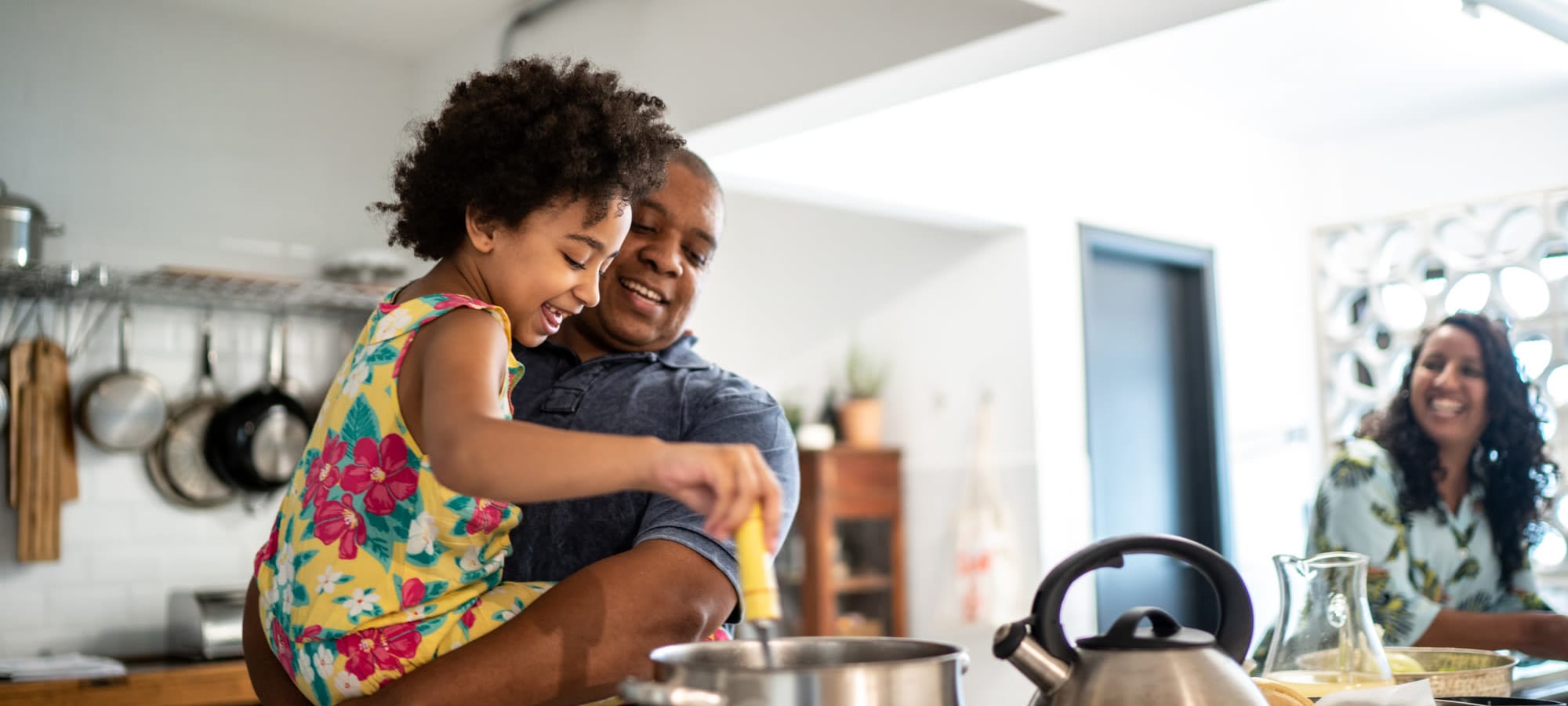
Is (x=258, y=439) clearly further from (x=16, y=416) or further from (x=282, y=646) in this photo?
(x=282, y=646)

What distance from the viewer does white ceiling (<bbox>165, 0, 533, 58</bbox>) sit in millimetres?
3674

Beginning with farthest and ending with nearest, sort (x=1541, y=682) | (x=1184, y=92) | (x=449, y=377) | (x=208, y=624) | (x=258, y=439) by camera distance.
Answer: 1. (x=1184, y=92)
2. (x=258, y=439)
3. (x=208, y=624)
4. (x=1541, y=682)
5. (x=449, y=377)

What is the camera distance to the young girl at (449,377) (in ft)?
3.38

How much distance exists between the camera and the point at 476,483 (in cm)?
87

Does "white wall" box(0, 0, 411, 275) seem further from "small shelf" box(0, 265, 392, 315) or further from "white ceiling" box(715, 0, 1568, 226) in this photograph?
"white ceiling" box(715, 0, 1568, 226)

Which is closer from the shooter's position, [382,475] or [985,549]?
[382,475]

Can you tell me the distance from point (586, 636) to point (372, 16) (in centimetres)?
313

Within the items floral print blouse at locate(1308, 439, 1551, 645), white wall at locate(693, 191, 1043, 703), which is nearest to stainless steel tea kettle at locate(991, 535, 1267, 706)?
floral print blouse at locate(1308, 439, 1551, 645)

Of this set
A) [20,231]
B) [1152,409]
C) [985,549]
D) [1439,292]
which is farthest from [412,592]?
[1439,292]

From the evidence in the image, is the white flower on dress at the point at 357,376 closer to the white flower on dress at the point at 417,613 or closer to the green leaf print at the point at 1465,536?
the white flower on dress at the point at 417,613

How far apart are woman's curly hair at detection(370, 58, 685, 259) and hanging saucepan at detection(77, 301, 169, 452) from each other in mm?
2553

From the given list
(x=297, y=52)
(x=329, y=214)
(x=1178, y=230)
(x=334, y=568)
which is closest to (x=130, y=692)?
(x=329, y=214)

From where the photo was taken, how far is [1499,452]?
274 cm

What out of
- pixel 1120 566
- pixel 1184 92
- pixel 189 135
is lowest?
pixel 1120 566
